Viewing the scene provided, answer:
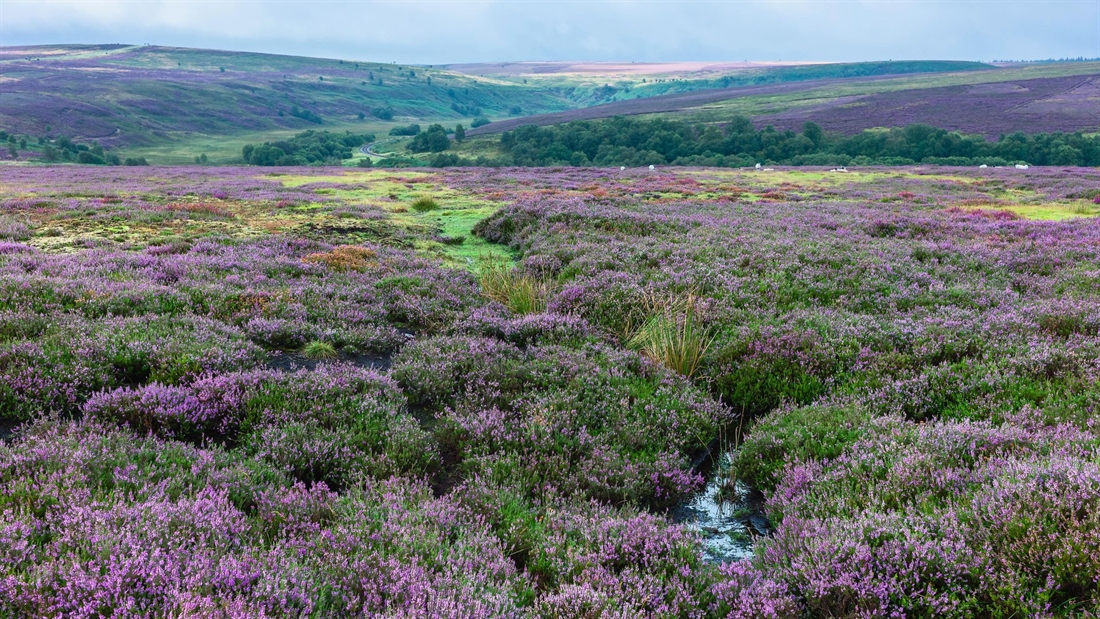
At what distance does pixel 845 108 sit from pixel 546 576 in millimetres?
146915

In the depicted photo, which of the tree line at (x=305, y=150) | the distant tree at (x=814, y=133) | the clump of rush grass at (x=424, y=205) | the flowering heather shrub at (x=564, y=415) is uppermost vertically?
the distant tree at (x=814, y=133)

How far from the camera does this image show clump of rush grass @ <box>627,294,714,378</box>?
301 inches

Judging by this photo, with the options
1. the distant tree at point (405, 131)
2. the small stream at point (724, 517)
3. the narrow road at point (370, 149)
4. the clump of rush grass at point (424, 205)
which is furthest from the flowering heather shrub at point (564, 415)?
the distant tree at point (405, 131)

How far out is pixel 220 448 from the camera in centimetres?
490

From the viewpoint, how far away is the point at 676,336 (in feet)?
26.1

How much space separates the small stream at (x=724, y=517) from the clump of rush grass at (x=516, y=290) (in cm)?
476

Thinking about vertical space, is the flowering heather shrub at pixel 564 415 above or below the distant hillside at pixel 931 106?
below

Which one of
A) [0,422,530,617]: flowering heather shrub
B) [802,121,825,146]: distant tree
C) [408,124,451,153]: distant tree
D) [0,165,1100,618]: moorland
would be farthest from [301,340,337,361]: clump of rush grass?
[408,124,451,153]: distant tree

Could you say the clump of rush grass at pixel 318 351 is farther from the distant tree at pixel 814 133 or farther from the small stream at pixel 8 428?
the distant tree at pixel 814 133

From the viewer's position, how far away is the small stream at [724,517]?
14.9 ft

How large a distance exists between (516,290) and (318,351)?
11.9 ft

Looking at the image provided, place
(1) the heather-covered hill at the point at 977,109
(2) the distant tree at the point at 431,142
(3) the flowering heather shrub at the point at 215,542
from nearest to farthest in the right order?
1. (3) the flowering heather shrub at the point at 215,542
2. (1) the heather-covered hill at the point at 977,109
3. (2) the distant tree at the point at 431,142

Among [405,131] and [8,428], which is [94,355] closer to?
[8,428]

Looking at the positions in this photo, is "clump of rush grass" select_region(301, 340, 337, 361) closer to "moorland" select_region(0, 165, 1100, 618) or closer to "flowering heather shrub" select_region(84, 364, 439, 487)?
"moorland" select_region(0, 165, 1100, 618)
